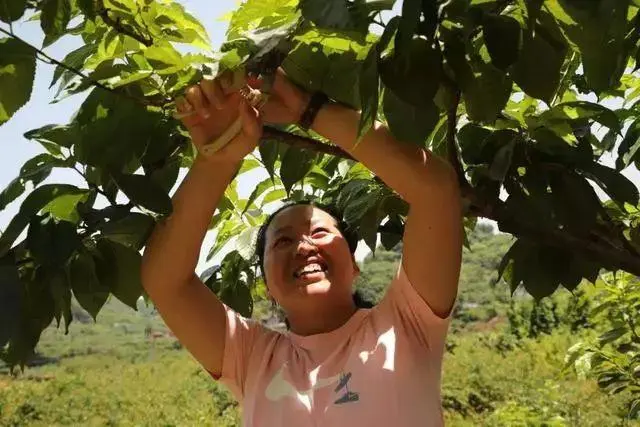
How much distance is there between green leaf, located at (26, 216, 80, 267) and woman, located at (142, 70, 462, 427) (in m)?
0.13

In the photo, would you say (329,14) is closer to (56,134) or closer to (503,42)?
(503,42)

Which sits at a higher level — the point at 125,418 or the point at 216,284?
the point at 125,418

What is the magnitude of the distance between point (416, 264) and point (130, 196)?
0.95 ft

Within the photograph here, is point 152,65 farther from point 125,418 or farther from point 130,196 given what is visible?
point 125,418

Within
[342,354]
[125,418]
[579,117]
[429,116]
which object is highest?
[125,418]

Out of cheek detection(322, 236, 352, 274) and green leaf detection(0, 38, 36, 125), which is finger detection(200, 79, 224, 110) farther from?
cheek detection(322, 236, 352, 274)

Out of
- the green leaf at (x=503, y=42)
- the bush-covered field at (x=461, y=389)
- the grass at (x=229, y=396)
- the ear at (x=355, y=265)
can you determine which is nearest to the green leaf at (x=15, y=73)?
the green leaf at (x=503, y=42)

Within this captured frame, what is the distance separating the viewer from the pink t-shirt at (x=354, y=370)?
71 cm

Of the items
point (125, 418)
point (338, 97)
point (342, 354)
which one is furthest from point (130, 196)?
point (125, 418)

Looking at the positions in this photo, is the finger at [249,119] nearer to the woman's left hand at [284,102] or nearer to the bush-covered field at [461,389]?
the woman's left hand at [284,102]

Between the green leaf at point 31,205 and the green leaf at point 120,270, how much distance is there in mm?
63

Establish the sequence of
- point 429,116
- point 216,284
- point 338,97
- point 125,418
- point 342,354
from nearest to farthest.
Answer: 1. point 429,116
2. point 338,97
3. point 342,354
4. point 216,284
5. point 125,418

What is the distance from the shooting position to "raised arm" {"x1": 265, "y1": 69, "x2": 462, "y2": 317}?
683 mm

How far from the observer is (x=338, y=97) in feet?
2.09
